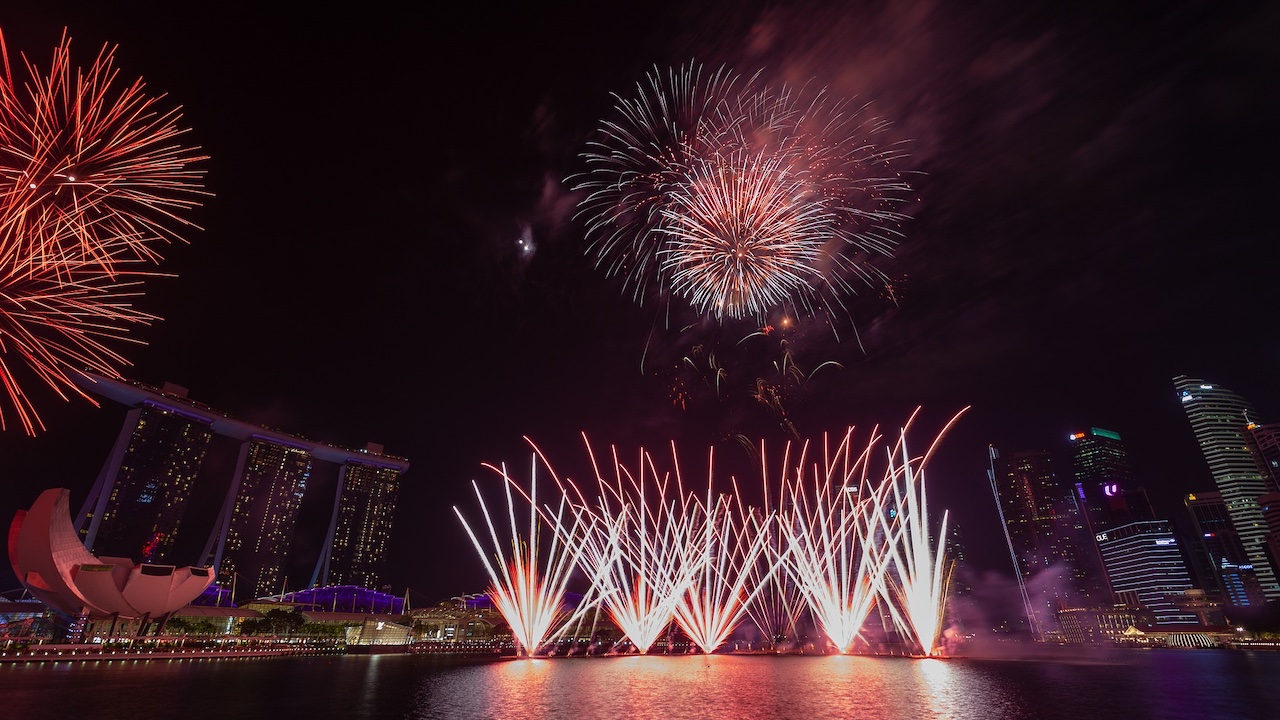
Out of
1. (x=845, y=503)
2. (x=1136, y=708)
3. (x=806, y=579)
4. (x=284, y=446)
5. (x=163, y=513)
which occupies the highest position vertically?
(x=284, y=446)

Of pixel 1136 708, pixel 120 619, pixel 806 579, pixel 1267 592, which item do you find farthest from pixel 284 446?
pixel 1267 592

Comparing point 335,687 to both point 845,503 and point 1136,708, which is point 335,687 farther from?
point 1136,708

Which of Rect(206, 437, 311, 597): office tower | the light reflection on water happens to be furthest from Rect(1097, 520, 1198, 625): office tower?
Rect(206, 437, 311, 597): office tower

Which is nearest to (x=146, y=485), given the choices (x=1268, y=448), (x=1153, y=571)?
(x=1153, y=571)

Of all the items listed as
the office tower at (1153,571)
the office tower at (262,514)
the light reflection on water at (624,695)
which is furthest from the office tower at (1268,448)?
the office tower at (262,514)

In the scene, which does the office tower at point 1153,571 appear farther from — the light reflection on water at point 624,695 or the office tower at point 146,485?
the office tower at point 146,485

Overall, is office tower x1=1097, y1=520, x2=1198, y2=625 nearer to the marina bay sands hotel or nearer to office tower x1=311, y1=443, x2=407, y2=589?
office tower x1=311, y1=443, x2=407, y2=589
